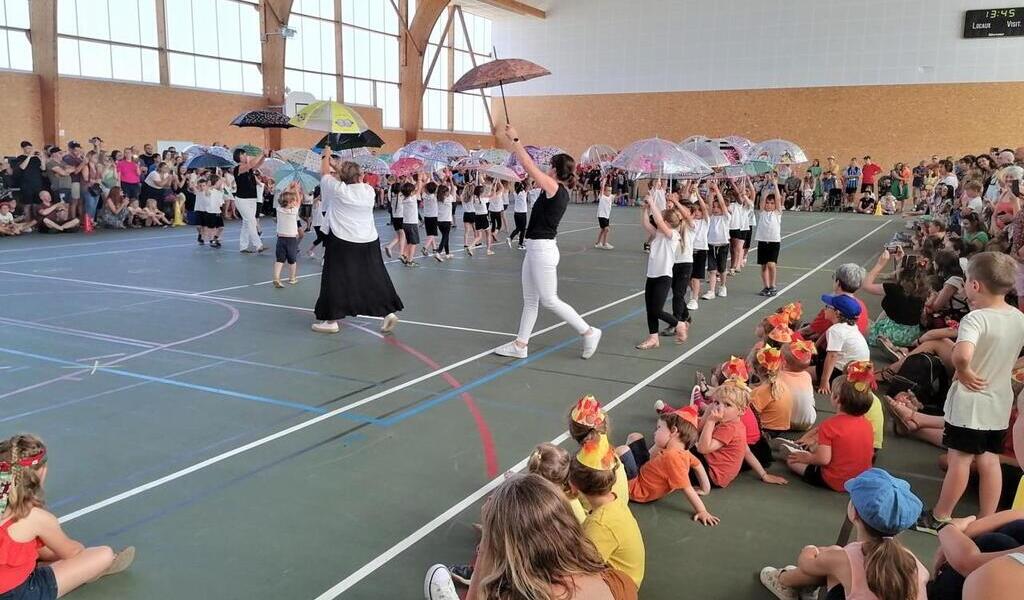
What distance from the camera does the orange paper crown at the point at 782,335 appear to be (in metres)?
6.29

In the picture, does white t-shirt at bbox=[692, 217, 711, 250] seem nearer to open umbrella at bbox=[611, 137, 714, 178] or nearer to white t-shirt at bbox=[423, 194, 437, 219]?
open umbrella at bbox=[611, 137, 714, 178]

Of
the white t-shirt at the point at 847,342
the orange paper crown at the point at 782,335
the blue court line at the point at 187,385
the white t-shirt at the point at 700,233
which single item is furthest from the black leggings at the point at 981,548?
the white t-shirt at the point at 700,233

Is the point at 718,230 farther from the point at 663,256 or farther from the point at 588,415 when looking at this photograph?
the point at 588,415

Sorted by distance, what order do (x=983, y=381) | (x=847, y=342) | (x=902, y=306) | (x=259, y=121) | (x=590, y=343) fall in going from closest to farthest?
(x=983, y=381) < (x=847, y=342) < (x=902, y=306) < (x=590, y=343) < (x=259, y=121)

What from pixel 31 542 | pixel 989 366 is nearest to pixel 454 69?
pixel 989 366

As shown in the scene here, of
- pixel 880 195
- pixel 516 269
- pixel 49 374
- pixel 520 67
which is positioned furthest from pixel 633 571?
pixel 880 195

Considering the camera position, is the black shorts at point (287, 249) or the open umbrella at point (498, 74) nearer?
the open umbrella at point (498, 74)

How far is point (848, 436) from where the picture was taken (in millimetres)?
5082

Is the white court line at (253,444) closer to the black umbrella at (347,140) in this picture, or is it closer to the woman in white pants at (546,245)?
the woman in white pants at (546,245)

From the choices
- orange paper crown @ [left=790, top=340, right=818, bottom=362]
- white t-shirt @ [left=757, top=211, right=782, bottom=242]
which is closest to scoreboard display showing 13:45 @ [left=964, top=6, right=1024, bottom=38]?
white t-shirt @ [left=757, top=211, right=782, bottom=242]

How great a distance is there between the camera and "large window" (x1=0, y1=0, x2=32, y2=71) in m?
22.6

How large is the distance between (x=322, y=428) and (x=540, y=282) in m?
2.91

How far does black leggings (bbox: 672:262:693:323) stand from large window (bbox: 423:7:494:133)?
105 feet

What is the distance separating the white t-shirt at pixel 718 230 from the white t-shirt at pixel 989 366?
7.82m
